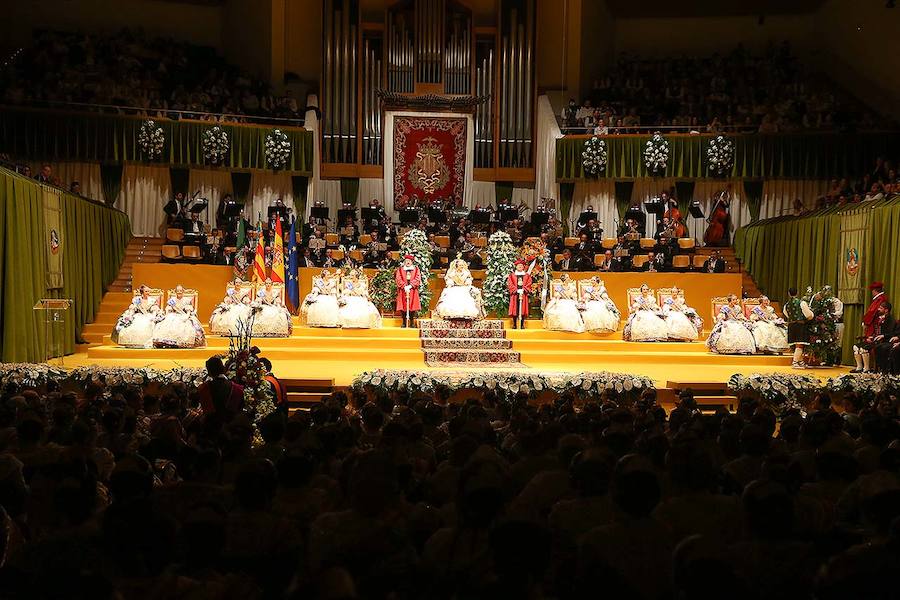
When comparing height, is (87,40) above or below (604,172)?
above

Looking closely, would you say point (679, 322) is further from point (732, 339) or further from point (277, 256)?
point (277, 256)

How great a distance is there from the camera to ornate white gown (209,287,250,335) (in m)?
14.5

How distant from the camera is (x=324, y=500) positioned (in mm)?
3416

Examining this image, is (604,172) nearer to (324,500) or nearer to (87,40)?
(87,40)

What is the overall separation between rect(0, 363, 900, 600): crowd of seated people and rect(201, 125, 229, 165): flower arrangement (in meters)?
15.9

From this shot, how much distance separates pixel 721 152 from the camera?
2042 centimetres

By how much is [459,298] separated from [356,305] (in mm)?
1538

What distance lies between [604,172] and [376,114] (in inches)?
212

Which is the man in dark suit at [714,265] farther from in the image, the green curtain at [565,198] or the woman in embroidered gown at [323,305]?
the woman in embroidered gown at [323,305]

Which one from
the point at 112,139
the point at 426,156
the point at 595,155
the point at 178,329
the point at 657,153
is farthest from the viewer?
the point at 426,156

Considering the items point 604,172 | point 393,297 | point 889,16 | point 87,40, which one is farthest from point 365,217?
point 889,16

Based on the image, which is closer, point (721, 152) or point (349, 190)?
point (721, 152)

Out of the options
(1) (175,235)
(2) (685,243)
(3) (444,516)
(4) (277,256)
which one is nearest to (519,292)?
(4) (277,256)

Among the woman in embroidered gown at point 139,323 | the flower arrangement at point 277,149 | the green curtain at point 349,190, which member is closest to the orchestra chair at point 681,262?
the green curtain at point 349,190
